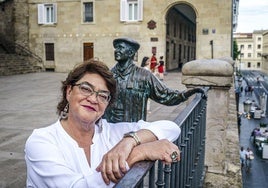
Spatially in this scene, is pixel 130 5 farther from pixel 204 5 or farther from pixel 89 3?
pixel 204 5

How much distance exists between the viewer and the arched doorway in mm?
25405

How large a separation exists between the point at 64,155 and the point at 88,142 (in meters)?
0.28

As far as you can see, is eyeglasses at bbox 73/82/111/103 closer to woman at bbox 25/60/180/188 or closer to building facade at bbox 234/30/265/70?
woman at bbox 25/60/180/188

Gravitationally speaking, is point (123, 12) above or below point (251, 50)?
below

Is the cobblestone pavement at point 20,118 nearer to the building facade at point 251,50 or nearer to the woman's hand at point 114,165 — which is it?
the woman's hand at point 114,165

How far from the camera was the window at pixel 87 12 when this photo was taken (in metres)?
24.0

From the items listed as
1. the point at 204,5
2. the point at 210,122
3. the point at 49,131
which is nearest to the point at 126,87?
the point at 49,131

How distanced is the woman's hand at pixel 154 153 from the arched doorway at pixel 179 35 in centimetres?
2193

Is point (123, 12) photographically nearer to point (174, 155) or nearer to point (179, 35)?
point (179, 35)

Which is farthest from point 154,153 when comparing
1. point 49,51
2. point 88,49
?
point 49,51

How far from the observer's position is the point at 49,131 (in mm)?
1724

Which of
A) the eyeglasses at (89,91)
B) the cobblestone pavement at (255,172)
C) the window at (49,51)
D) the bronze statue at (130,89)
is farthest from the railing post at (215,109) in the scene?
the window at (49,51)

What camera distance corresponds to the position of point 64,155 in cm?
165

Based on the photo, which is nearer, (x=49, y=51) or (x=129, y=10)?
(x=129, y=10)
